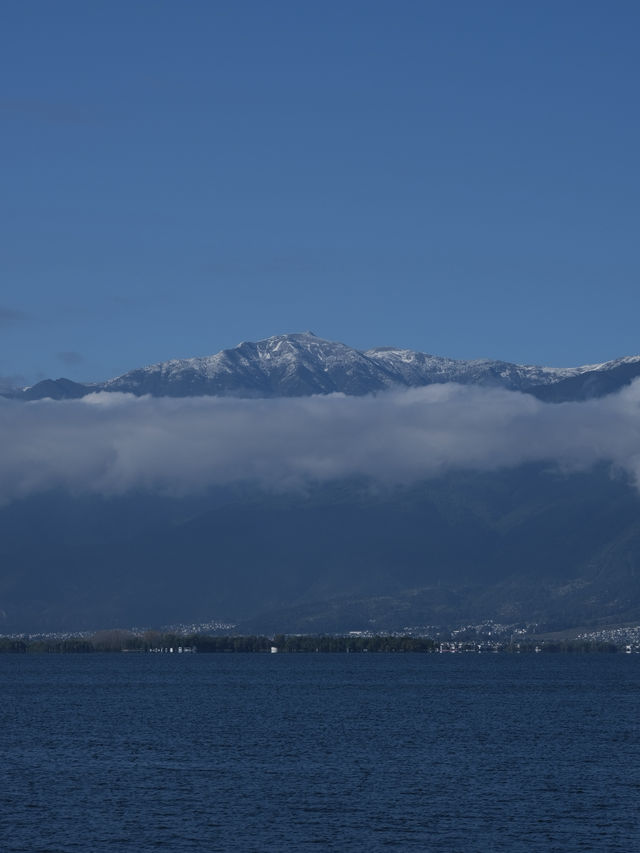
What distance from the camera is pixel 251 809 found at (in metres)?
77.1

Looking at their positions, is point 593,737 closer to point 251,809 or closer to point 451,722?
point 451,722

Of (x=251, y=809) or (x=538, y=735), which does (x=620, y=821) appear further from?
(x=538, y=735)

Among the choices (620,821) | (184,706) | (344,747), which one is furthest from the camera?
(184,706)

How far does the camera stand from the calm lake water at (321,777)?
70.4 meters

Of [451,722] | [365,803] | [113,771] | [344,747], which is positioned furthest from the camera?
[451,722]

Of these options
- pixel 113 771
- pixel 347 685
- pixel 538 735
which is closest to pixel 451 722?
pixel 538 735

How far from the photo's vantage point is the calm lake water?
7038 centimetres

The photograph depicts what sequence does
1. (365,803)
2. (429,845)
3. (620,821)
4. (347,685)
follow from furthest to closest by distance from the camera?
(347,685)
(365,803)
(620,821)
(429,845)

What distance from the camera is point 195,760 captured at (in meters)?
96.4

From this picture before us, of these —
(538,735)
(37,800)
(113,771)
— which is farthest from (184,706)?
(37,800)

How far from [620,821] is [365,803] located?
1373 centimetres

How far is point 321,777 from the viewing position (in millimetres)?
88438

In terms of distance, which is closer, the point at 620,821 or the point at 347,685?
the point at 620,821

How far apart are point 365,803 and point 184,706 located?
71.2 meters
